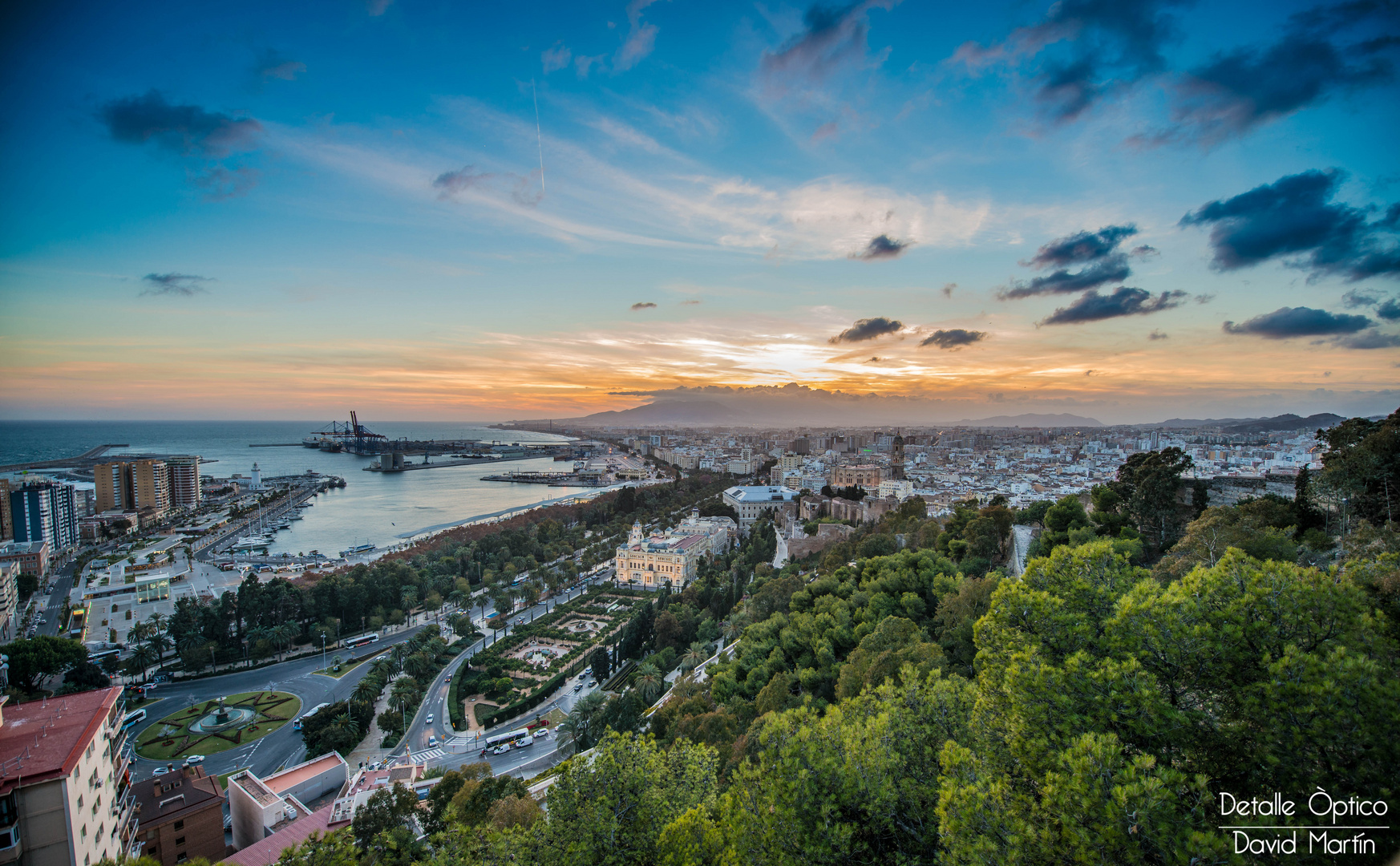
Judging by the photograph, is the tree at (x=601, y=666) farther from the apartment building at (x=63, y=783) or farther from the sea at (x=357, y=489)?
the sea at (x=357, y=489)

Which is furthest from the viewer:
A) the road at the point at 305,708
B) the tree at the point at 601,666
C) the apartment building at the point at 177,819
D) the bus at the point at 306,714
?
the tree at the point at 601,666

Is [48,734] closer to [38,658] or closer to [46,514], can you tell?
[38,658]

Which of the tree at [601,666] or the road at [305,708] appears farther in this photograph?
the tree at [601,666]

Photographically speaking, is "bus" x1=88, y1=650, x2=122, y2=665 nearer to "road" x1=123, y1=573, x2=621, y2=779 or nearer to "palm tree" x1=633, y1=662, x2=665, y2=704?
"road" x1=123, y1=573, x2=621, y2=779

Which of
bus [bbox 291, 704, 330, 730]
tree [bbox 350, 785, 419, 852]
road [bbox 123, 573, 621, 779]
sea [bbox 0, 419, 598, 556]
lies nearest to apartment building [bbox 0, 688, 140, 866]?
tree [bbox 350, 785, 419, 852]

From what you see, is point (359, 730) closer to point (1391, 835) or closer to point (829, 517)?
point (1391, 835)

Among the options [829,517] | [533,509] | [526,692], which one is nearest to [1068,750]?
[526,692]

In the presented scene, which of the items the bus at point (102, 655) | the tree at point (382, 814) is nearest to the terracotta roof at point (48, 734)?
the tree at point (382, 814)
